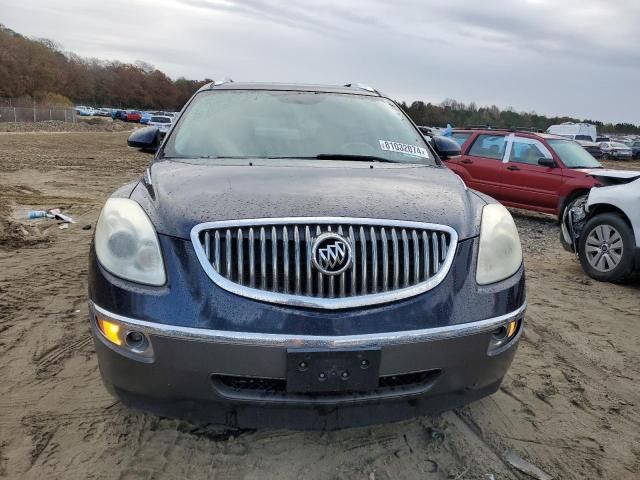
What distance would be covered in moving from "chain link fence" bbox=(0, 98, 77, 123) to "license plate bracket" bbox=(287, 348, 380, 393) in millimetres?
54798

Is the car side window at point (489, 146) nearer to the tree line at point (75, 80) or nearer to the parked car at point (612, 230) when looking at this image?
the parked car at point (612, 230)

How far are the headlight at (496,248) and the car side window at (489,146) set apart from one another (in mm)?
8318

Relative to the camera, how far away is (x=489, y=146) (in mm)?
10750

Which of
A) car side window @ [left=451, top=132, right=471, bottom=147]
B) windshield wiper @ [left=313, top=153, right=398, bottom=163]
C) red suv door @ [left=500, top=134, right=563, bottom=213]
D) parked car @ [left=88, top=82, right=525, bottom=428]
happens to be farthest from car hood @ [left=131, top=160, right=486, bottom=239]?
car side window @ [left=451, top=132, right=471, bottom=147]

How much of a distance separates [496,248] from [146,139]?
103 inches

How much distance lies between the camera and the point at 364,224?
7.35 ft

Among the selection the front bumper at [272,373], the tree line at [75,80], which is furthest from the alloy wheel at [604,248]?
the tree line at [75,80]

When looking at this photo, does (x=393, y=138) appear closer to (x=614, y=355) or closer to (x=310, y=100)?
(x=310, y=100)

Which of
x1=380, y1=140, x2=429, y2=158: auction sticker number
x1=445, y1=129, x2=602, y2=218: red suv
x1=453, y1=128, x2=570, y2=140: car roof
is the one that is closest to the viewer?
x1=380, y1=140, x2=429, y2=158: auction sticker number

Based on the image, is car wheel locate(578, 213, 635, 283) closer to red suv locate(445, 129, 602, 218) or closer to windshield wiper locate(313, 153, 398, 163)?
red suv locate(445, 129, 602, 218)

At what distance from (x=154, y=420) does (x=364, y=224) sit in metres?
1.45

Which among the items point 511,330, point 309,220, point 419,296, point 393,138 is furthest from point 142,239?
point 393,138

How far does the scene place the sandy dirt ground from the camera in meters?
2.44

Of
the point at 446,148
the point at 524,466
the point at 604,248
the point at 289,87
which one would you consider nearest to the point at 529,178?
the point at 604,248
